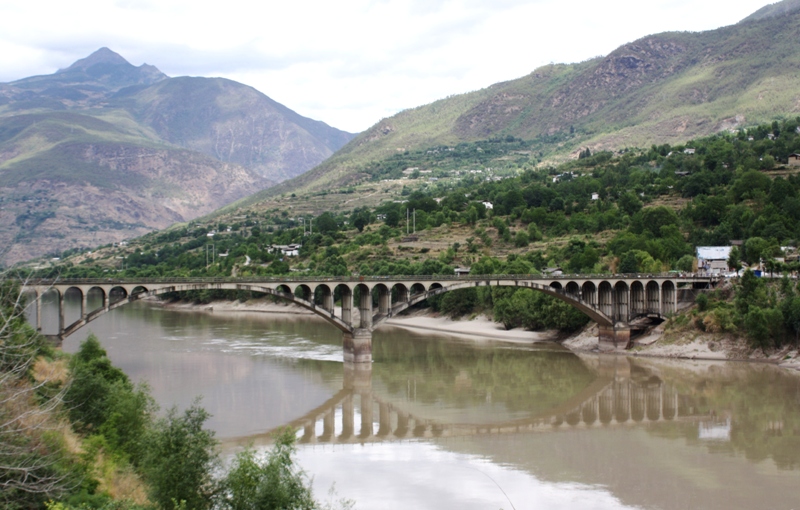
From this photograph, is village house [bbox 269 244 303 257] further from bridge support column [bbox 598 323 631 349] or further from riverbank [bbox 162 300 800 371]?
bridge support column [bbox 598 323 631 349]

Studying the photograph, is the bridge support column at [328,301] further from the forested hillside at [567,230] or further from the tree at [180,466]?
the tree at [180,466]

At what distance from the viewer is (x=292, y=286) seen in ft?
198

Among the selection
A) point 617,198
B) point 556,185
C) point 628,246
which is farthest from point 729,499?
point 556,185

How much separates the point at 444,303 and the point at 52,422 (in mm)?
68533

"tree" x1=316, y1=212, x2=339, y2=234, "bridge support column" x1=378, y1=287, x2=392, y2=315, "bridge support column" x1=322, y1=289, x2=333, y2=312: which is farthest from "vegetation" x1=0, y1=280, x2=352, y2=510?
"tree" x1=316, y1=212, x2=339, y2=234

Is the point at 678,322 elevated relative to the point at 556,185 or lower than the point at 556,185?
lower

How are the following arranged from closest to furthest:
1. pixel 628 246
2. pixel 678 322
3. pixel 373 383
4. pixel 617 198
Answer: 1. pixel 373 383
2. pixel 678 322
3. pixel 628 246
4. pixel 617 198

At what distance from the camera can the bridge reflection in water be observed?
40281mm

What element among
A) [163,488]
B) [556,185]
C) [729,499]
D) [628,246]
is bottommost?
[729,499]

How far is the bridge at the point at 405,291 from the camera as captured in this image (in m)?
58.2

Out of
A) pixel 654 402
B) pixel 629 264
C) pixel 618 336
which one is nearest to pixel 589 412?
pixel 654 402

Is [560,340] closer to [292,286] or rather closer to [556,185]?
[292,286]

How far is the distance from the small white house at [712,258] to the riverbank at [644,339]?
36.2 ft

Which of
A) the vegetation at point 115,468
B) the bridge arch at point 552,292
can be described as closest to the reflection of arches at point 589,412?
the bridge arch at point 552,292
